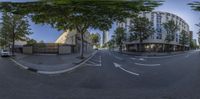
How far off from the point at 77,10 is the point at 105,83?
1.89m

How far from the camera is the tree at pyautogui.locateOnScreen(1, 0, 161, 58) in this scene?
16.0 feet

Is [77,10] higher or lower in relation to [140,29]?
higher

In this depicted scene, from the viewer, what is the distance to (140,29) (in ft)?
22.5

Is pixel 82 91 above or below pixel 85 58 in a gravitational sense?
below

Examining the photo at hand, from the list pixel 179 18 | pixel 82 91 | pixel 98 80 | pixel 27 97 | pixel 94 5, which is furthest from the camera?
pixel 179 18

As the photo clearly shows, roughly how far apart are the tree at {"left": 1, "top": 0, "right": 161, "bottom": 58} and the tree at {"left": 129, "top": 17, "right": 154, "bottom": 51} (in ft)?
2.21

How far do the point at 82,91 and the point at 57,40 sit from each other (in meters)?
1.24

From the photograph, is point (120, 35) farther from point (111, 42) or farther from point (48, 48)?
point (48, 48)

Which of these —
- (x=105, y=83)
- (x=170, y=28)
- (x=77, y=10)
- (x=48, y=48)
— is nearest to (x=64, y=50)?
(x=48, y=48)

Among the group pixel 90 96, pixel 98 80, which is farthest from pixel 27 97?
pixel 98 80

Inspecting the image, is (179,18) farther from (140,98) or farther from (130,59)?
(140,98)

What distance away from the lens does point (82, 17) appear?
18.2 feet

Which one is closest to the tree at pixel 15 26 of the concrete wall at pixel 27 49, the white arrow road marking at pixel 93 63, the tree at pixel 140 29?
the concrete wall at pixel 27 49

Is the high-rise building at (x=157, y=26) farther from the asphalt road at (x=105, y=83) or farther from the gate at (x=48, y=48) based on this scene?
the gate at (x=48, y=48)
